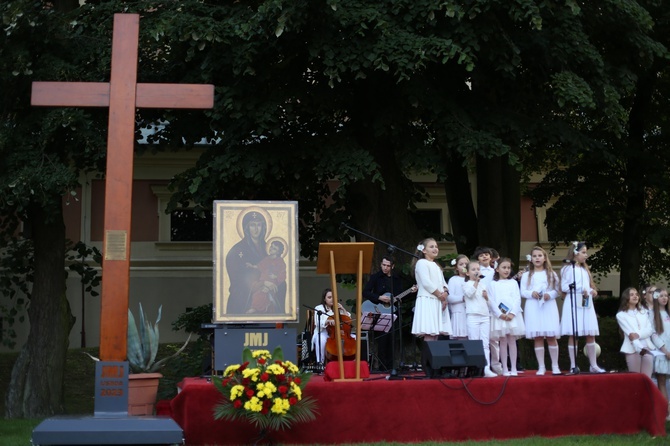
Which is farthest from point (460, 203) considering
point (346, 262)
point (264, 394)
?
point (264, 394)

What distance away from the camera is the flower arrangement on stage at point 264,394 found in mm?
8914

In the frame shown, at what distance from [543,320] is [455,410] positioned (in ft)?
6.42

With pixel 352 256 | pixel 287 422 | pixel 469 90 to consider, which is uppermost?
pixel 469 90

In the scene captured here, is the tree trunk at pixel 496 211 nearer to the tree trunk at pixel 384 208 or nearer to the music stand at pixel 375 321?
the tree trunk at pixel 384 208

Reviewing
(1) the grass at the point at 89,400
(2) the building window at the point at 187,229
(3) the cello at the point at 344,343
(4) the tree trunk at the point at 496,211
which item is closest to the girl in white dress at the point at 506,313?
(1) the grass at the point at 89,400

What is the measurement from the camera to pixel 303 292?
24.0 m

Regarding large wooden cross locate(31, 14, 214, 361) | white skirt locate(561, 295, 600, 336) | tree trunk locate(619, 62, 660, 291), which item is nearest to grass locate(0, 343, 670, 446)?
white skirt locate(561, 295, 600, 336)

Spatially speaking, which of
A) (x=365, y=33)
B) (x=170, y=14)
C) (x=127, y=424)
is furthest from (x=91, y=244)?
(x=127, y=424)

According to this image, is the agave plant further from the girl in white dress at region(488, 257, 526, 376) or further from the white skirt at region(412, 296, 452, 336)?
the girl in white dress at region(488, 257, 526, 376)

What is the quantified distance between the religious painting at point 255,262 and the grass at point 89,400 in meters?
1.89

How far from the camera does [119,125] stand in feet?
28.5

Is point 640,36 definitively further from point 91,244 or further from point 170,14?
point 91,244

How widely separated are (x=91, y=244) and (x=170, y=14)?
10.7m

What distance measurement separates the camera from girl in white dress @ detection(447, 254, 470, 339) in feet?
37.0
